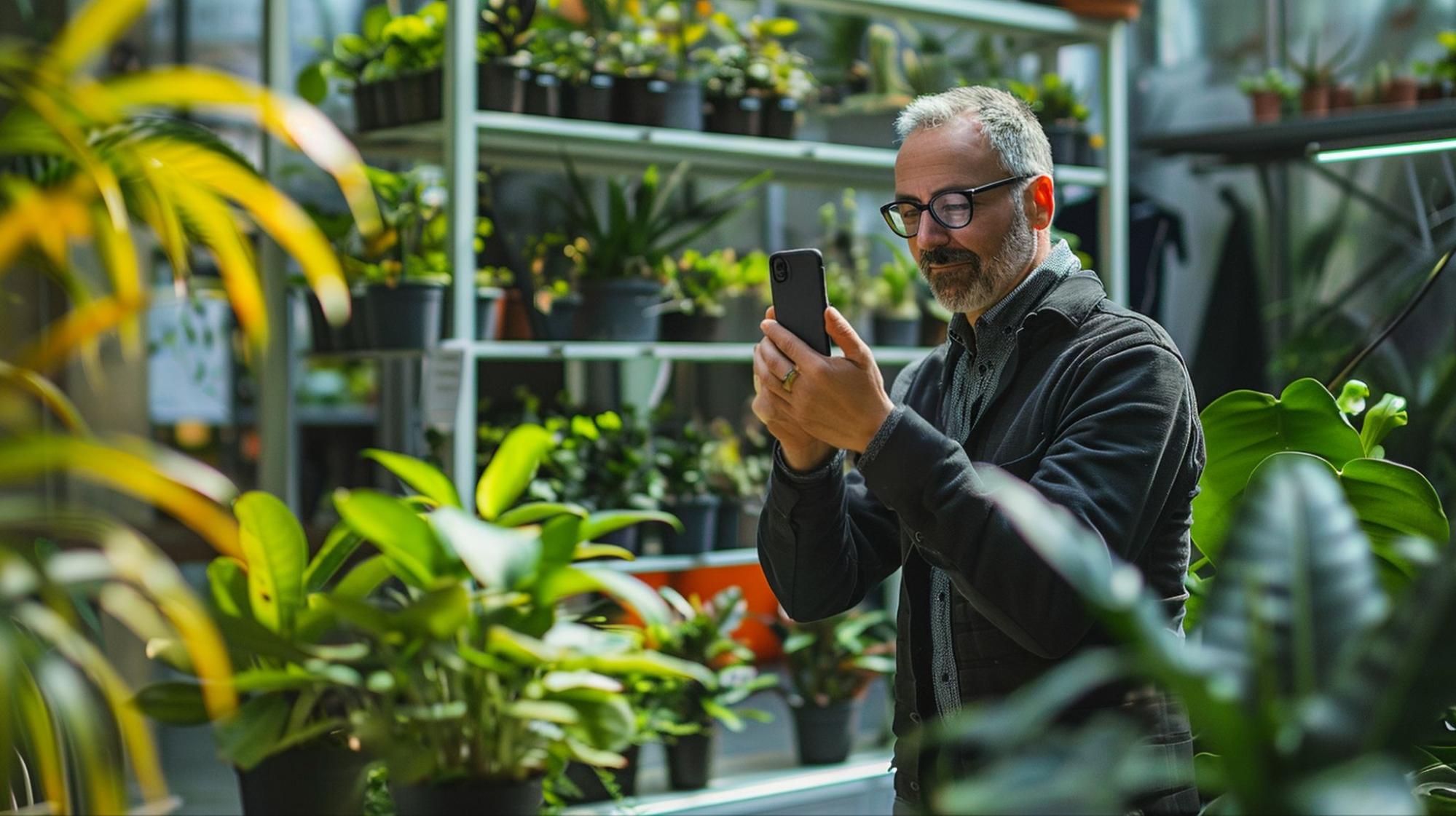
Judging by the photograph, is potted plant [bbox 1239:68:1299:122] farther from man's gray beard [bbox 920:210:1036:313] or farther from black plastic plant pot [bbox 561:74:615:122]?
man's gray beard [bbox 920:210:1036:313]

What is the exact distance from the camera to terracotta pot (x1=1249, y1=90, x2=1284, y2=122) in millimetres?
4402

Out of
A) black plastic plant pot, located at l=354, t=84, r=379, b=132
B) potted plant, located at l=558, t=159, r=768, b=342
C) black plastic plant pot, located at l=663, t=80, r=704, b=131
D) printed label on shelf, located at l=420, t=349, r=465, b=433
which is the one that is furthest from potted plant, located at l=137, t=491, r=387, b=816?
black plastic plant pot, located at l=663, t=80, r=704, b=131

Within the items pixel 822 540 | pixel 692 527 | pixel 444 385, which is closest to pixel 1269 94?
pixel 692 527

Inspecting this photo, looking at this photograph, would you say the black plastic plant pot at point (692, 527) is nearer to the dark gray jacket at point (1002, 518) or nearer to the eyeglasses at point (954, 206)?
the dark gray jacket at point (1002, 518)

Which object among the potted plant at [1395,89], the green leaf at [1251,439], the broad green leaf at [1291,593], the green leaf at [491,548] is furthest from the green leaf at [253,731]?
the potted plant at [1395,89]

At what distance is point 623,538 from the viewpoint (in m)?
3.12

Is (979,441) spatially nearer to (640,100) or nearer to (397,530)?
(397,530)

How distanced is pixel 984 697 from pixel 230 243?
93 cm

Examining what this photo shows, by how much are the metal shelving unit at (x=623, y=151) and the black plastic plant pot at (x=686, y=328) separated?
0.21ft

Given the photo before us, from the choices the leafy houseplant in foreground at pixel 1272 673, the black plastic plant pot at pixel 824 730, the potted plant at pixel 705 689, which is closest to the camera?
the leafy houseplant in foreground at pixel 1272 673

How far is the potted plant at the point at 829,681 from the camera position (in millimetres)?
3344

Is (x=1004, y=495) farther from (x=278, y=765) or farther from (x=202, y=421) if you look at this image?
(x=202, y=421)

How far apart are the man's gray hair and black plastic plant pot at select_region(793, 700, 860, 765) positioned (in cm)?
196

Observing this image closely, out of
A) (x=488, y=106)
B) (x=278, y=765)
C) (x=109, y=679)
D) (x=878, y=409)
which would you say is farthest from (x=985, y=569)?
(x=488, y=106)
